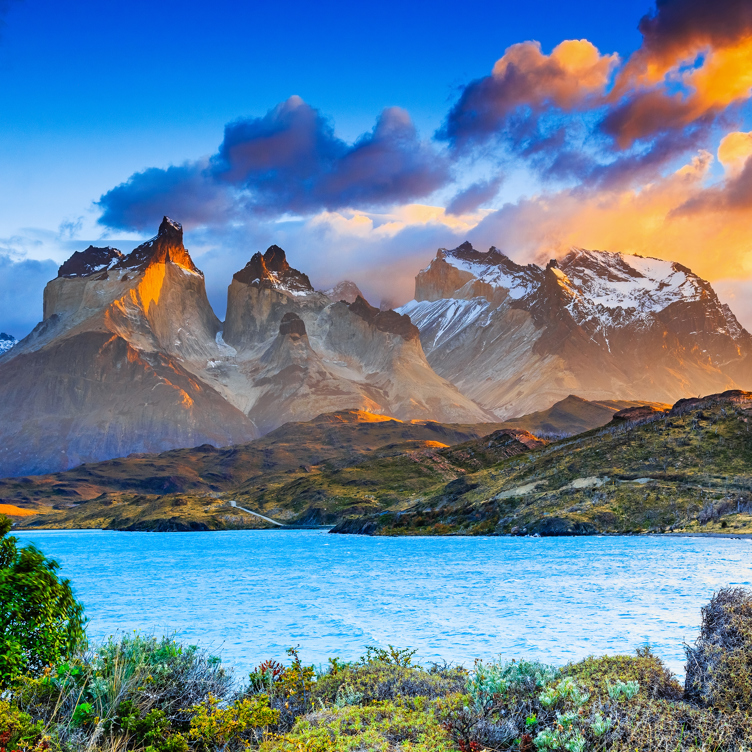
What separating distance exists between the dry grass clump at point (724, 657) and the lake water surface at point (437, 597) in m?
10.3

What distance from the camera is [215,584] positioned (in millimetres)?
66625

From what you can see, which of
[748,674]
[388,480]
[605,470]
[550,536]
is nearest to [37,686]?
[748,674]

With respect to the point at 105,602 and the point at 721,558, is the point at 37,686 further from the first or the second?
the point at 721,558

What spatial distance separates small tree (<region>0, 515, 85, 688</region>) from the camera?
47.0ft

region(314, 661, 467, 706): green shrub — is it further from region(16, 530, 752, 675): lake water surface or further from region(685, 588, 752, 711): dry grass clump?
region(16, 530, 752, 675): lake water surface

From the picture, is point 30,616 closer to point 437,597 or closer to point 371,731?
point 371,731

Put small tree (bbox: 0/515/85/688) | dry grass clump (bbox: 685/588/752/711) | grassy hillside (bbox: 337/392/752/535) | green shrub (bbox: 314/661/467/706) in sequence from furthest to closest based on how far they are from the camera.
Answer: grassy hillside (bbox: 337/392/752/535) → green shrub (bbox: 314/661/467/706) → small tree (bbox: 0/515/85/688) → dry grass clump (bbox: 685/588/752/711)

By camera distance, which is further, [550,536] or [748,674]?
[550,536]

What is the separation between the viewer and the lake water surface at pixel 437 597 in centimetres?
3250

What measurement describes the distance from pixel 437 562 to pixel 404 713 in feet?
229

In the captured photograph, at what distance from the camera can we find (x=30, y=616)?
49.4 ft

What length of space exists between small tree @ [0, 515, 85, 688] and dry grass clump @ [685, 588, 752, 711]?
12516 mm

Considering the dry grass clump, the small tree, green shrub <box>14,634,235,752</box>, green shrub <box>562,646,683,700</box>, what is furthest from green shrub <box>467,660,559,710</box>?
the small tree

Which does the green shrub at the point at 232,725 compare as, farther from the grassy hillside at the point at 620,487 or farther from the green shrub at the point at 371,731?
the grassy hillside at the point at 620,487
